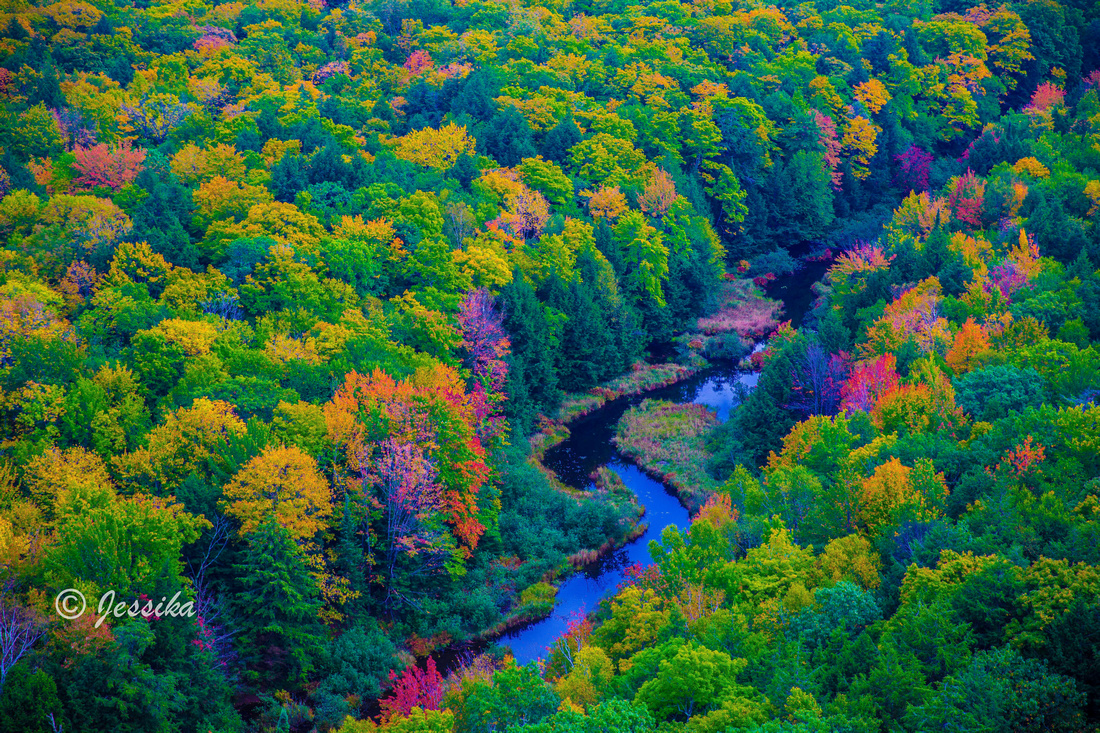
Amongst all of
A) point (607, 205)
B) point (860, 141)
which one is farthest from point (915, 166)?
point (607, 205)

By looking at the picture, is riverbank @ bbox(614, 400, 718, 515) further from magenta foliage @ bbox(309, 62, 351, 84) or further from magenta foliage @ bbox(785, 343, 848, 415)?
magenta foliage @ bbox(309, 62, 351, 84)

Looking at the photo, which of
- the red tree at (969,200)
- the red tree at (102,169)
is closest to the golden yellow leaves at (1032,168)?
the red tree at (969,200)

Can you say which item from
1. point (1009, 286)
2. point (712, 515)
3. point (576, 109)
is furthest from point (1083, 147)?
point (712, 515)

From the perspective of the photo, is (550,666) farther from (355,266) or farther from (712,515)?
(355,266)

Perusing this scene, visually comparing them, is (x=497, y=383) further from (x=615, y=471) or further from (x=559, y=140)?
(x=559, y=140)

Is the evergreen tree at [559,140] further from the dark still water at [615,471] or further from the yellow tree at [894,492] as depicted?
the yellow tree at [894,492]
